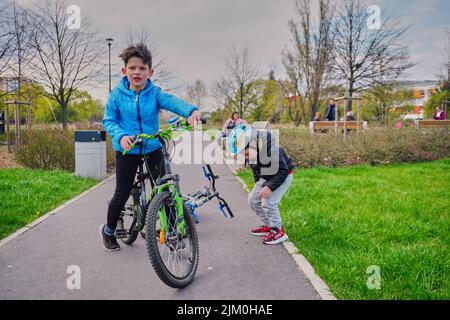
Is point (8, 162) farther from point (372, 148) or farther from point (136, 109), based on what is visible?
point (372, 148)

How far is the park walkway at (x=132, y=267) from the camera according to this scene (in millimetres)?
3094

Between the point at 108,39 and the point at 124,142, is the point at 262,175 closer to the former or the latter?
the point at 124,142

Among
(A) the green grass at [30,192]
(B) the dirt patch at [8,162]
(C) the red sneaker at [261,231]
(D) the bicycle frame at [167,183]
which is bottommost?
(C) the red sneaker at [261,231]

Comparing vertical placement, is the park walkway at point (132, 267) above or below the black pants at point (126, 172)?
below

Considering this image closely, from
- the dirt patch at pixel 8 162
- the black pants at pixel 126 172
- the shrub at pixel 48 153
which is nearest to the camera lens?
the black pants at pixel 126 172

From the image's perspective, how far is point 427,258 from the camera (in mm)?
3602

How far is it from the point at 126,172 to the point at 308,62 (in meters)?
23.4

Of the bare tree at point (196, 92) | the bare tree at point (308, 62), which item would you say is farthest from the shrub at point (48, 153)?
the bare tree at point (196, 92)

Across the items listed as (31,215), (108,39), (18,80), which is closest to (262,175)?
(31,215)

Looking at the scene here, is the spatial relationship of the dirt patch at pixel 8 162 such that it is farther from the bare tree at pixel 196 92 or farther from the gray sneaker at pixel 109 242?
the bare tree at pixel 196 92

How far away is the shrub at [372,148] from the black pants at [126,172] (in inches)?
290

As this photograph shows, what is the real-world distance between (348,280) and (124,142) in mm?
2122

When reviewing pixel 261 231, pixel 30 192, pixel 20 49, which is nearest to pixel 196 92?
pixel 20 49

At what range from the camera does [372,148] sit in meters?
11.1
